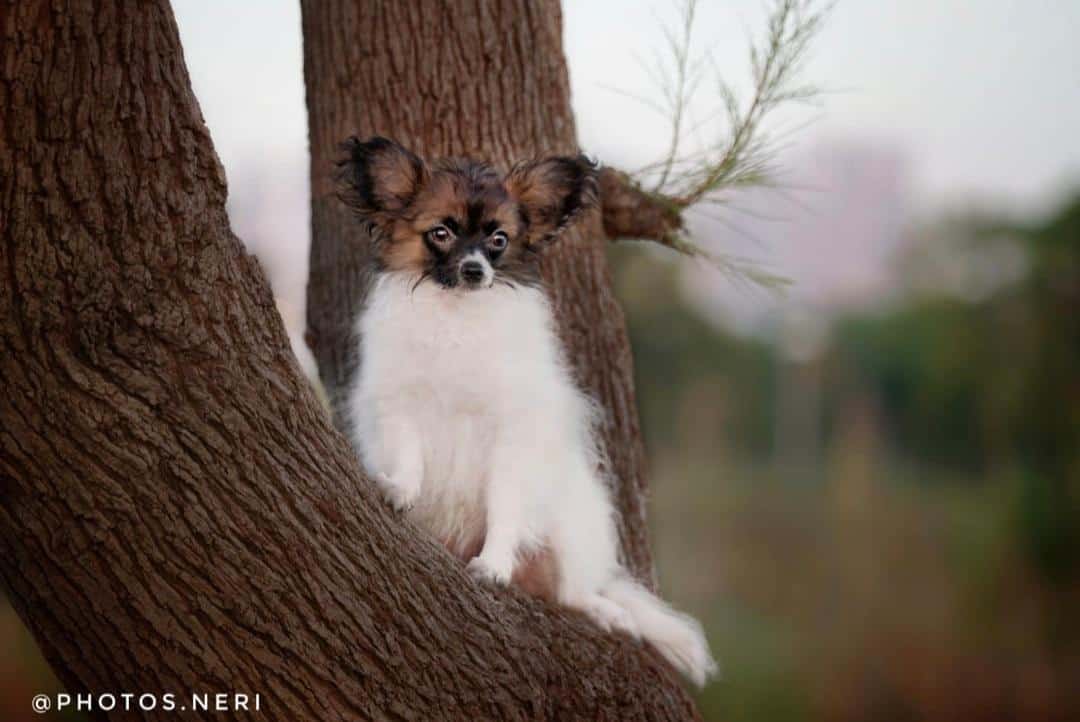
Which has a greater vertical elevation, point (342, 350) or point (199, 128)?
point (199, 128)

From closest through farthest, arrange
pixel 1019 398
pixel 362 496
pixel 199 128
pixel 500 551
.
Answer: pixel 199 128, pixel 362 496, pixel 500 551, pixel 1019 398

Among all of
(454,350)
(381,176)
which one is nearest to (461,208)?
(381,176)

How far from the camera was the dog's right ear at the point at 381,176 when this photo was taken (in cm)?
366

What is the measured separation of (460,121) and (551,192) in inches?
20.6

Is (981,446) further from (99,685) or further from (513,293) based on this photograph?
(99,685)

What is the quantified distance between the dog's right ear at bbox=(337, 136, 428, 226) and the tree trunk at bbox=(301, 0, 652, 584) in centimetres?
40

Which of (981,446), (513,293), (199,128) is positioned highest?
(199,128)

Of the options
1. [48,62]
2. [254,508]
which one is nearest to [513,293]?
[254,508]

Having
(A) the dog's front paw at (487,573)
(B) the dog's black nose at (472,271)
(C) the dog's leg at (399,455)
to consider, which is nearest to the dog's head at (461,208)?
(B) the dog's black nose at (472,271)

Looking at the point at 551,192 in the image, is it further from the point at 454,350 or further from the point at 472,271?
the point at 454,350

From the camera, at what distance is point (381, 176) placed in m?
3.69

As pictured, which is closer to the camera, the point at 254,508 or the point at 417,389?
the point at 254,508

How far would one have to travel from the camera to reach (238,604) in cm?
273

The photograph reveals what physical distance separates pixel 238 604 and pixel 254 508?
22cm
